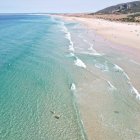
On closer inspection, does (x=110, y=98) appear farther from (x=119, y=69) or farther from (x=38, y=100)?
(x=119, y=69)

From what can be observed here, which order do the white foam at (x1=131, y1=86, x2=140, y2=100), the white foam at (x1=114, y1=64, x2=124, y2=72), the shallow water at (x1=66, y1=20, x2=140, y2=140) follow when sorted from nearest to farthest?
1. the shallow water at (x1=66, y1=20, x2=140, y2=140)
2. the white foam at (x1=131, y1=86, x2=140, y2=100)
3. the white foam at (x1=114, y1=64, x2=124, y2=72)

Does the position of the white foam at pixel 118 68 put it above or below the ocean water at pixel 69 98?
below

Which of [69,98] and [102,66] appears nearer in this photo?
[69,98]

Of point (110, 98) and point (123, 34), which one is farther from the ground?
point (110, 98)

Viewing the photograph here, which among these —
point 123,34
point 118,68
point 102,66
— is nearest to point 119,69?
point 118,68

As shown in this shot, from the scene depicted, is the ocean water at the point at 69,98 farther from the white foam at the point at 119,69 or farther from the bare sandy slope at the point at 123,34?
the bare sandy slope at the point at 123,34

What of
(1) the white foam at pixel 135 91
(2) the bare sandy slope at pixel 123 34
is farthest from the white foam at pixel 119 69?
(2) the bare sandy slope at pixel 123 34

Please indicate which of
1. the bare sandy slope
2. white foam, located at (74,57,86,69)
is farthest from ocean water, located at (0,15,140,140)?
the bare sandy slope

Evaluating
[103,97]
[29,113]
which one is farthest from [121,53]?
[29,113]

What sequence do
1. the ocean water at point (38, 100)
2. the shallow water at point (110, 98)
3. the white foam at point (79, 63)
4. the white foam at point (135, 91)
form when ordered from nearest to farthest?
the ocean water at point (38, 100) → the shallow water at point (110, 98) → the white foam at point (135, 91) → the white foam at point (79, 63)

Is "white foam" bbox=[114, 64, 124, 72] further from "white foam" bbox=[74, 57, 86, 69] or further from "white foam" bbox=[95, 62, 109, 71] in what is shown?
"white foam" bbox=[74, 57, 86, 69]

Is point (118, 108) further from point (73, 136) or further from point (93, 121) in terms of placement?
point (73, 136)

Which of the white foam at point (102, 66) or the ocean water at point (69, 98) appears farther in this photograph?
the white foam at point (102, 66)

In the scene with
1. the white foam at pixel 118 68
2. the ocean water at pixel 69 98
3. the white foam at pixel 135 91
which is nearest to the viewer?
the ocean water at pixel 69 98
